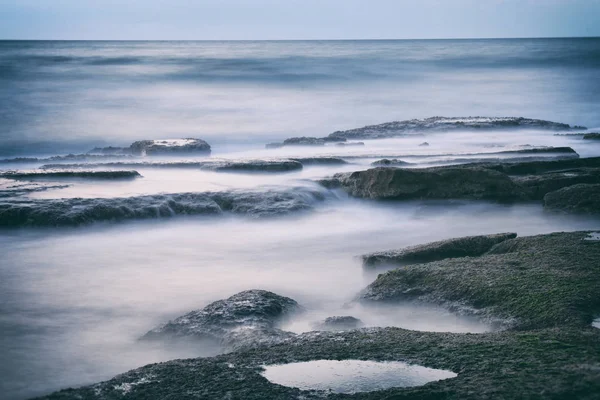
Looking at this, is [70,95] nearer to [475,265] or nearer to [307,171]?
[307,171]

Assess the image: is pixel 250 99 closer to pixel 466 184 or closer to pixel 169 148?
pixel 169 148

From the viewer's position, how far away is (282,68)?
47781 mm

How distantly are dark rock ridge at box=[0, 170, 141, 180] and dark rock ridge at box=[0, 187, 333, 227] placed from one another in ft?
5.79

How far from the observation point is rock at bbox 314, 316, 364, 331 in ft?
15.4

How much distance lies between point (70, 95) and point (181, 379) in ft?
97.5

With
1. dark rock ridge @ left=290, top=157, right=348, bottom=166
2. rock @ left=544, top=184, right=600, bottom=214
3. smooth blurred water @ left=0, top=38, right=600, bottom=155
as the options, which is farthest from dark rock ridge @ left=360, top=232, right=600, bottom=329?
smooth blurred water @ left=0, top=38, right=600, bottom=155

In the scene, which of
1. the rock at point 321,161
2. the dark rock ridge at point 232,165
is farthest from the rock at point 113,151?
the rock at point 321,161

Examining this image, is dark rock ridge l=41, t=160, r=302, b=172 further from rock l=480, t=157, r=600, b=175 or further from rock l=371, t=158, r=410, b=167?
rock l=480, t=157, r=600, b=175

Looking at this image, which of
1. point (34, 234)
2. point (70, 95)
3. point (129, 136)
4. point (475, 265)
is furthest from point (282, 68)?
point (475, 265)

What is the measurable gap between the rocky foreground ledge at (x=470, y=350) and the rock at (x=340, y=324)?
38 centimetres

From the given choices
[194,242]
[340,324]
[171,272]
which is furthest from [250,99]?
[340,324]

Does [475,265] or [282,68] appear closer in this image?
[475,265]

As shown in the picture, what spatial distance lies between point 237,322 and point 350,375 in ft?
4.70

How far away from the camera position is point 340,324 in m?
4.75
